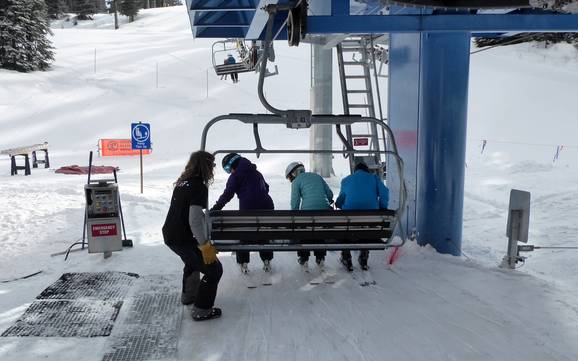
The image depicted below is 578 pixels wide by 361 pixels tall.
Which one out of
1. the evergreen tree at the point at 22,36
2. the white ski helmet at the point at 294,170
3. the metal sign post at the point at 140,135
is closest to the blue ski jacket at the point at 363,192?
the white ski helmet at the point at 294,170

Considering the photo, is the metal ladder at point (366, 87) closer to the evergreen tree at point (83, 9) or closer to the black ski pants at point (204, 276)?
the black ski pants at point (204, 276)

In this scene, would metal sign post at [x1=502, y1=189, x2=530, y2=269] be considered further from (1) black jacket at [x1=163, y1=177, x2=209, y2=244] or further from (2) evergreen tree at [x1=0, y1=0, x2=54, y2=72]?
(2) evergreen tree at [x1=0, y1=0, x2=54, y2=72]

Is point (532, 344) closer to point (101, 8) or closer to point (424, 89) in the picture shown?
point (424, 89)

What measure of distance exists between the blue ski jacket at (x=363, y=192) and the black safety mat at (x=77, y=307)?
263 cm

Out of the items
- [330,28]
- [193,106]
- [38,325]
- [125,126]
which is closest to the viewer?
[38,325]

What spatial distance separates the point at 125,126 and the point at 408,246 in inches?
873

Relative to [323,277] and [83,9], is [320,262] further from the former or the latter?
[83,9]

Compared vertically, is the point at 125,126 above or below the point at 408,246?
above

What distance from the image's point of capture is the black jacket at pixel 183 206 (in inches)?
188

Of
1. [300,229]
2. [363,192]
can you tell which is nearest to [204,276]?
[300,229]

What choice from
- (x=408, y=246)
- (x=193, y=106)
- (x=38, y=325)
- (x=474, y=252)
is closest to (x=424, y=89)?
(x=408, y=246)

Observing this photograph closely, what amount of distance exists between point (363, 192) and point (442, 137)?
1.54m

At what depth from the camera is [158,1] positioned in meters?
89.3

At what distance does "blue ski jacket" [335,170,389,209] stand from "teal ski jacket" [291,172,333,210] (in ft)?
0.74
